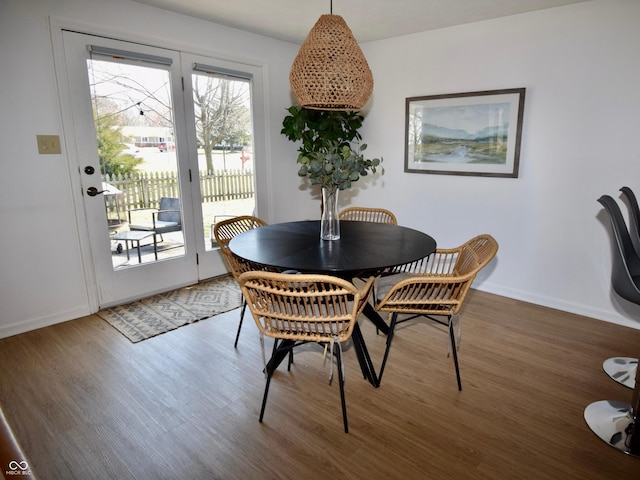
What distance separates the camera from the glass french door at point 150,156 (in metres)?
2.93

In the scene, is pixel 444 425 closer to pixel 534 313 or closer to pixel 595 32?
pixel 534 313

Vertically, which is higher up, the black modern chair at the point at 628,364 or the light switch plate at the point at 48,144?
the light switch plate at the point at 48,144

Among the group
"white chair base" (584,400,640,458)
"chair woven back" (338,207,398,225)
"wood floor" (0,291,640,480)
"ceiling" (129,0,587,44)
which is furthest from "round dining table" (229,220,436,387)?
"ceiling" (129,0,587,44)

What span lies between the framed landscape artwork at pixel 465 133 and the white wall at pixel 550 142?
0.08 meters

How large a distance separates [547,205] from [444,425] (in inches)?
86.1

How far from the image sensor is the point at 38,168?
270 cm

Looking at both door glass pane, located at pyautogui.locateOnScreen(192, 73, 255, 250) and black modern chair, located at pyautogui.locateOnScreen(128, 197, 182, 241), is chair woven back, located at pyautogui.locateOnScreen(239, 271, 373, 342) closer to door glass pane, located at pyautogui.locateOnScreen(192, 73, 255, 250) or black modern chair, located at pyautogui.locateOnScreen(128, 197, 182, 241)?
black modern chair, located at pyautogui.locateOnScreen(128, 197, 182, 241)

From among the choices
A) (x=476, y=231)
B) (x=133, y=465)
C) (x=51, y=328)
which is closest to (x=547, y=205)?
(x=476, y=231)

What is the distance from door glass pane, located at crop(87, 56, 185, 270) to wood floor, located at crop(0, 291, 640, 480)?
33.4 inches

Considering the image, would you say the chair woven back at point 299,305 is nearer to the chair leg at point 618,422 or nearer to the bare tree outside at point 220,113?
the chair leg at point 618,422

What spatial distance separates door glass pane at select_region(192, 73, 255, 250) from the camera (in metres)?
3.61

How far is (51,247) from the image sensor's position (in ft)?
9.28

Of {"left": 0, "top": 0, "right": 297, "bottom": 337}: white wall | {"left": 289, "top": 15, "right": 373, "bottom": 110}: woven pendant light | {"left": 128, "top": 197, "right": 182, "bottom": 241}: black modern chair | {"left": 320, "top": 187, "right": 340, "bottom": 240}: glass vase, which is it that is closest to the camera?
{"left": 289, "top": 15, "right": 373, "bottom": 110}: woven pendant light

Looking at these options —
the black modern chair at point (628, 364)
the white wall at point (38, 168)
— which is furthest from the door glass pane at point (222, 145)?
the black modern chair at point (628, 364)
